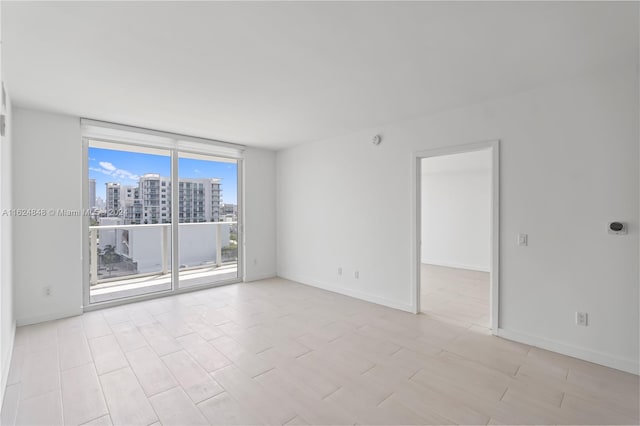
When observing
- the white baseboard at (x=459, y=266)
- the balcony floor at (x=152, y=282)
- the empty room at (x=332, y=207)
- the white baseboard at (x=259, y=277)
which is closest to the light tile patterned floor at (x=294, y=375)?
the empty room at (x=332, y=207)

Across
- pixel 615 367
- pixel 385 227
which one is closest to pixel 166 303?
pixel 385 227

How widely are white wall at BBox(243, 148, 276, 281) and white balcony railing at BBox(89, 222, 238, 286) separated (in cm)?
36

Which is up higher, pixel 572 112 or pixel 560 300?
pixel 572 112

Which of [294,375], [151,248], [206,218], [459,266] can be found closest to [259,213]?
[206,218]

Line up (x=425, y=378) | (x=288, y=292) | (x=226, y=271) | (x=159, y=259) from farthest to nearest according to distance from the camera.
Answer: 1. (x=226, y=271)
2. (x=159, y=259)
3. (x=288, y=292)
4. (x=425, y=378)

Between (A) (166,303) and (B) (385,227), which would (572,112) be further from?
(A) (166,303)

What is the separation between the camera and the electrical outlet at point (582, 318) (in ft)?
8.68

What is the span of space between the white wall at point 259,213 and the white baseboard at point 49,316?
8.14 feet

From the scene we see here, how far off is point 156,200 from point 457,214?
653 centimetres

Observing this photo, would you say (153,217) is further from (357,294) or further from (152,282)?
(357,294)

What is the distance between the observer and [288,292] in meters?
4.83

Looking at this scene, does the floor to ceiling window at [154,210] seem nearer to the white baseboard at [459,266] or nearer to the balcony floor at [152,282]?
the balcony floor at [152,282]

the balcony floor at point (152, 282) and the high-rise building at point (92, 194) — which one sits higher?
the high-rise building at point (92, 194)

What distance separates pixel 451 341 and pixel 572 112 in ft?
8.09
